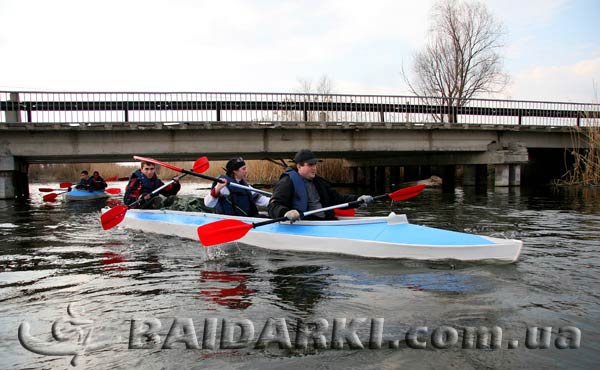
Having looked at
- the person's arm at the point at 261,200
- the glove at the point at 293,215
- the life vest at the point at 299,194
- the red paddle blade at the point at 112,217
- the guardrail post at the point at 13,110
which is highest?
the guardrail post at the point at 13,110

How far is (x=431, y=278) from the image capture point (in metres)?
5.05

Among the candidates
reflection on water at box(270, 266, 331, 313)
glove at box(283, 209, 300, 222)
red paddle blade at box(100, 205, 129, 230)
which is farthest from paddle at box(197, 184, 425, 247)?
red paddle blade at box(100, 205, 129, 230)

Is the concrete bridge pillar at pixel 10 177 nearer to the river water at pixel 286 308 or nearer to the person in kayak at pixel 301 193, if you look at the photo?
the river water at pixel 286 308

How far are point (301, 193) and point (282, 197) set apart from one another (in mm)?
270

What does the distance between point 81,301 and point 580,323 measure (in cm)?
420

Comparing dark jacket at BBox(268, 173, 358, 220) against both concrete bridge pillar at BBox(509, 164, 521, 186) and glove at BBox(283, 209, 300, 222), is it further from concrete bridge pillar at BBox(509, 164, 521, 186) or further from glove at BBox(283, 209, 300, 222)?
concrete bridge pillar at BBox(509, 164, 521, 186)

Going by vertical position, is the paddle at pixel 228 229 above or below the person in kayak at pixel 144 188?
below

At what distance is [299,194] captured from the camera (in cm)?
665

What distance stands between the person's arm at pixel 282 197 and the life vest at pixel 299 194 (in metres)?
0.05

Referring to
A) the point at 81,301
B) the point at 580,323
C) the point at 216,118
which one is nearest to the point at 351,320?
the point at 580,323

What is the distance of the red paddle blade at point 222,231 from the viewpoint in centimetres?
629

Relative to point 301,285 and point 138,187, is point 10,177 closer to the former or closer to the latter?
point 138,187

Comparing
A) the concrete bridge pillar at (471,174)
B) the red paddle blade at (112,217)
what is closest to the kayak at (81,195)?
the red paddle blade at (112,217)

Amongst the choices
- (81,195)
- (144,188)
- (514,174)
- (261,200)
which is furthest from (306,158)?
(514,174)
